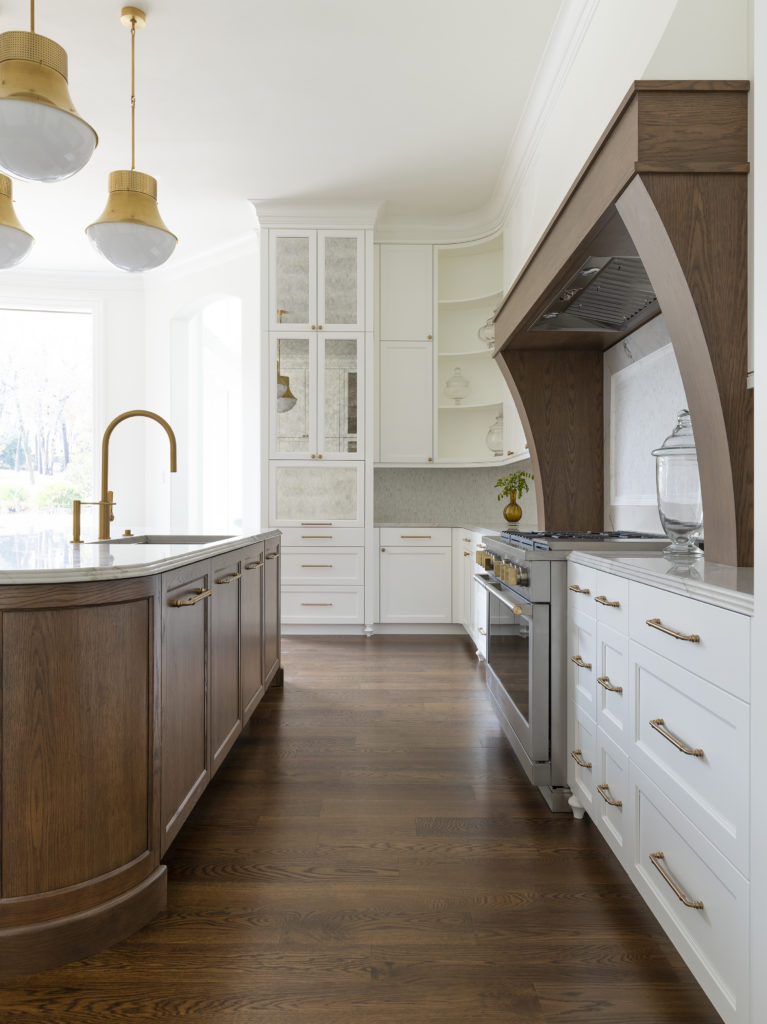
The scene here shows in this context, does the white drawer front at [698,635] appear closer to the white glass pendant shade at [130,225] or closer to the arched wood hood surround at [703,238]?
the arched wood hood surround at [703,238]

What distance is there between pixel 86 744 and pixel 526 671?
1.38 meters

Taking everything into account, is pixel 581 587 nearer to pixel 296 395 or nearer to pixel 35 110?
pixel 35 110

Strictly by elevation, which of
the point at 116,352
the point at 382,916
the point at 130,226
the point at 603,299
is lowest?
the point at 382,916

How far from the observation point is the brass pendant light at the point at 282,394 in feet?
16.5

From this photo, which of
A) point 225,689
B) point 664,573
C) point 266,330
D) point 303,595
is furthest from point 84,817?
point 266,330

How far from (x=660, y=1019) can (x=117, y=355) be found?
6.44 meters

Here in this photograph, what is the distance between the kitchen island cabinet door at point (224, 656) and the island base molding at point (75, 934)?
571 millimetres

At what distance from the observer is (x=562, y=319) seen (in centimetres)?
296

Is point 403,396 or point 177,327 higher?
point 177,327

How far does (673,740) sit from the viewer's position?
1.35 m

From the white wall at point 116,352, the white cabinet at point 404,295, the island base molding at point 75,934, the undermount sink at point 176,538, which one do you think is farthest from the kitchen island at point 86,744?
the white wall at point 116,352

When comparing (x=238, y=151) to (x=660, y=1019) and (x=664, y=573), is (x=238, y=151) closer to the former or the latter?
(x=664, y=573)

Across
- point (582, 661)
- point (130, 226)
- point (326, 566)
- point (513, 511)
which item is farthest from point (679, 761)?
point (326, 566)

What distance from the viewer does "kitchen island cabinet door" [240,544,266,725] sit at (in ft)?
8.51
